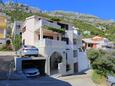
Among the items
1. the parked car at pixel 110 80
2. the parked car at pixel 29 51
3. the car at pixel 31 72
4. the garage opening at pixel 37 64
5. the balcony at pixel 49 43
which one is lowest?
the parked car at pixel 110 80

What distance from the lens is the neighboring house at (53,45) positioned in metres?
31.5

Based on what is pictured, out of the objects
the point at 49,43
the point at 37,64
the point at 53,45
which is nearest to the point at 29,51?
the point at 37,64

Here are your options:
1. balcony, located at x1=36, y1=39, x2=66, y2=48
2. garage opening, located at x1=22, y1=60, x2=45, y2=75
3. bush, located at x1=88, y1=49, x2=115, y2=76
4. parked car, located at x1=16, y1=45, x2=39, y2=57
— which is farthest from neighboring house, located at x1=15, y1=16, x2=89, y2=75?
bush, located at x1=88, y1=49, x2=115, y2=76

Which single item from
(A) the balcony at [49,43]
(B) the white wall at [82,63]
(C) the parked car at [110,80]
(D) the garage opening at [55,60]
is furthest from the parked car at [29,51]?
(B) the white wall at [82,63]

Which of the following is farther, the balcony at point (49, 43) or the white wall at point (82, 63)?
the white wall at point (82, 63)

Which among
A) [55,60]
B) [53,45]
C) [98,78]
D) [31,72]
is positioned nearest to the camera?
[31,72]

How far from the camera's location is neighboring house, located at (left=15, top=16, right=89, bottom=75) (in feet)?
103

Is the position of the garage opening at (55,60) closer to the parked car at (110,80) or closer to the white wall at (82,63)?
the parked car at (110,80)

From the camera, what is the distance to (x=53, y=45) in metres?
32.8

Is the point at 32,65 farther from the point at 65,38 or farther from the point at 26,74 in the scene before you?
the point at 65,38

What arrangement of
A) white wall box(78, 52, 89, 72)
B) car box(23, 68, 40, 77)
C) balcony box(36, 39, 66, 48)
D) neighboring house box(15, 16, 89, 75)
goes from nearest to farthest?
car box(23, 68, 40, 77)
balcony box(36, 39, 66, 48)
neighboring house box(15, 16, 89, 75)
white wall box(78, 52, 89, 72)

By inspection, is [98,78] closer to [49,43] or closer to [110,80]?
[110,80]

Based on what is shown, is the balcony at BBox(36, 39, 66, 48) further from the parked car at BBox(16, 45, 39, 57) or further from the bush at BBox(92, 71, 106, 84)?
the bush at BBox(92, 71, 106, 84)

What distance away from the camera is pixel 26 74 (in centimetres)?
2788
